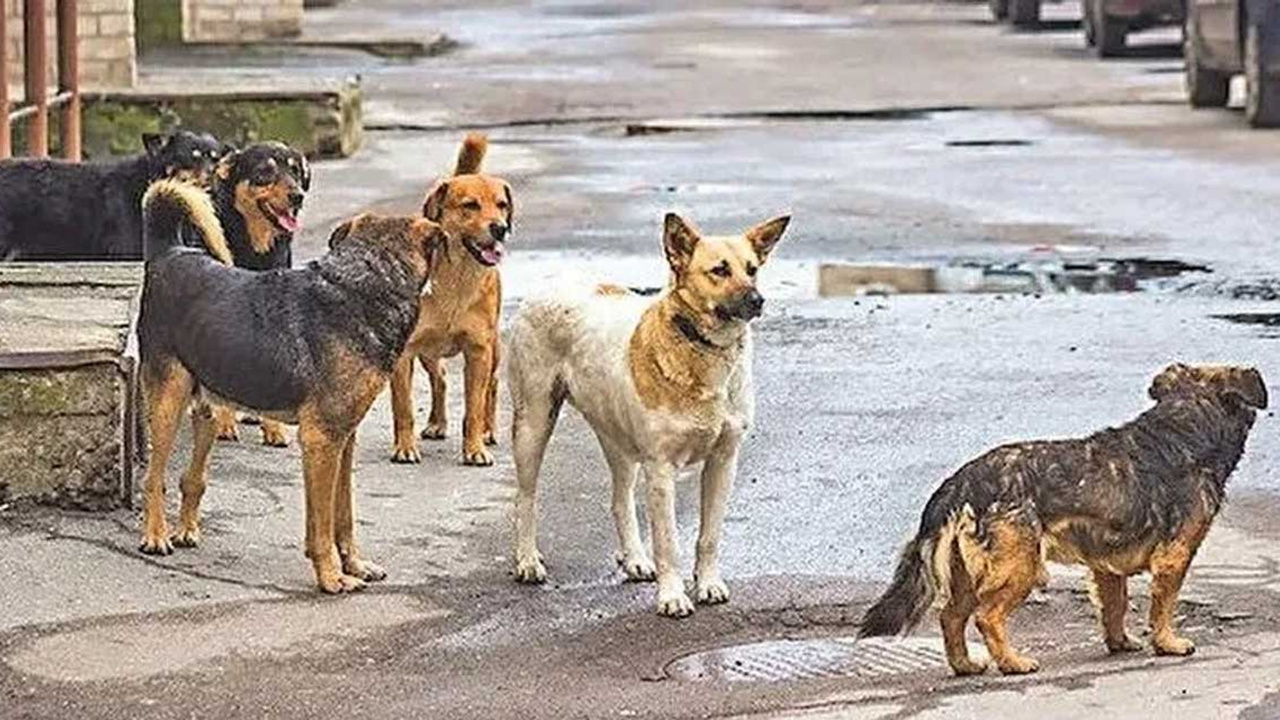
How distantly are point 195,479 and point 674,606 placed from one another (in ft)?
4.93

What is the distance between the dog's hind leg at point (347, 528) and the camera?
8.21 metres

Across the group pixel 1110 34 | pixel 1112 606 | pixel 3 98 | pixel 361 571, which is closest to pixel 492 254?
pixel 361 571

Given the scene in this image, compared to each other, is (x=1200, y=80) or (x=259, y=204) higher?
(x=259, y=204)

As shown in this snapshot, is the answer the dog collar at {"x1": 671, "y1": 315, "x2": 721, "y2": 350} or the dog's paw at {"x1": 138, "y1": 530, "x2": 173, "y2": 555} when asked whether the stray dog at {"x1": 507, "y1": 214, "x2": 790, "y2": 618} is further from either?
the dog's paw at {"x1": 138, "y1": 530, "x2": 173, "y2": 555}

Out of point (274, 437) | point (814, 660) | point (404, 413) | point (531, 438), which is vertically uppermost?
point (531, 438)

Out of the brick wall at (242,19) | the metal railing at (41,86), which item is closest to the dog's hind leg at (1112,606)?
the metal railing at (41,86)

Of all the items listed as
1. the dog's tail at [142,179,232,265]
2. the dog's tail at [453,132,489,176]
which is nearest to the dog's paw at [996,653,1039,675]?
the dog's tail at [142,179,232,265]

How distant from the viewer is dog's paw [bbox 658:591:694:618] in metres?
7.86

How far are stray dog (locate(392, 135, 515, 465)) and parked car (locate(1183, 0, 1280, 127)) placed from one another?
1189cm

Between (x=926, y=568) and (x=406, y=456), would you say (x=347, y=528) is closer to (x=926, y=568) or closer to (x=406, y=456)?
(x=406, y=456)

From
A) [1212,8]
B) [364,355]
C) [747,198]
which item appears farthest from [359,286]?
[1212,8]

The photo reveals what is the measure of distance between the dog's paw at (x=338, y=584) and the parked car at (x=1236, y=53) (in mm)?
13870

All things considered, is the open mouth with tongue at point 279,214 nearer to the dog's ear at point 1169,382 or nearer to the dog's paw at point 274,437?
the dog's paw at point 274,437

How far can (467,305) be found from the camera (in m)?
9.91
